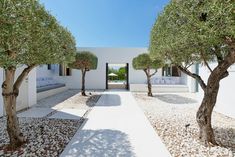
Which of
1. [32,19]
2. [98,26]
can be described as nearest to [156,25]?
[32,19]

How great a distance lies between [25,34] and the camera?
328 cm

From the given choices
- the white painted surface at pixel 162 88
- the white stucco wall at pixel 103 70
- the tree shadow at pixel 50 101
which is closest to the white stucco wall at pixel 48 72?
the white stucco wall at pixel 103 70


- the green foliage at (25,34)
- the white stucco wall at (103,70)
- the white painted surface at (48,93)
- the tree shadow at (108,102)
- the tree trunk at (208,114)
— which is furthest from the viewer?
the white stucco wall at (103,70)

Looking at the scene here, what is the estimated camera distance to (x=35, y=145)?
440 centimetres

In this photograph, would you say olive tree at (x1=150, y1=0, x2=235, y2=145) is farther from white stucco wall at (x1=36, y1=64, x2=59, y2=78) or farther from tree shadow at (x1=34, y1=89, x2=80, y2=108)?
white stucco wall at (x1=36, y1=64, x2=59, y2=78)

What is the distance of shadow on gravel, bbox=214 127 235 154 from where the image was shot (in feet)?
14.8

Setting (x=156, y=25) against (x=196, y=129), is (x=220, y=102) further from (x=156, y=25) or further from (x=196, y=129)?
(x=156, y=25)

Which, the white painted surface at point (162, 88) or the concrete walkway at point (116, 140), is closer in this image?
the concrete walkway at point (116, 140)

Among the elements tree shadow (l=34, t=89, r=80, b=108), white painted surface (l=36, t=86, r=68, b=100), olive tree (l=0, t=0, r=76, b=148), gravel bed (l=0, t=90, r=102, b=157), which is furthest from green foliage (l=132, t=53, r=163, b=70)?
olive tree (l=0, t=0, r=76, b=148)

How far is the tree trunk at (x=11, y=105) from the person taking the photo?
13.5ft

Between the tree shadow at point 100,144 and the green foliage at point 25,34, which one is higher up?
the green foliage at point 25,34

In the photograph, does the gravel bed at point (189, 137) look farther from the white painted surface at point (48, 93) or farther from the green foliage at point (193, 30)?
the white painted surface at point (48, 93)

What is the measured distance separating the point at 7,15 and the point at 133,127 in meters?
4.40

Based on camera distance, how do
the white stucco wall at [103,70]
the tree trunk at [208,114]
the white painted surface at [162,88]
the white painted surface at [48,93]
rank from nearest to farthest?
1. the tree trunk at [208,114]
2. the white painted surface at [48,93]
3. the white painted surface at [162,88]
4. the white stucco wall at [103,70]
